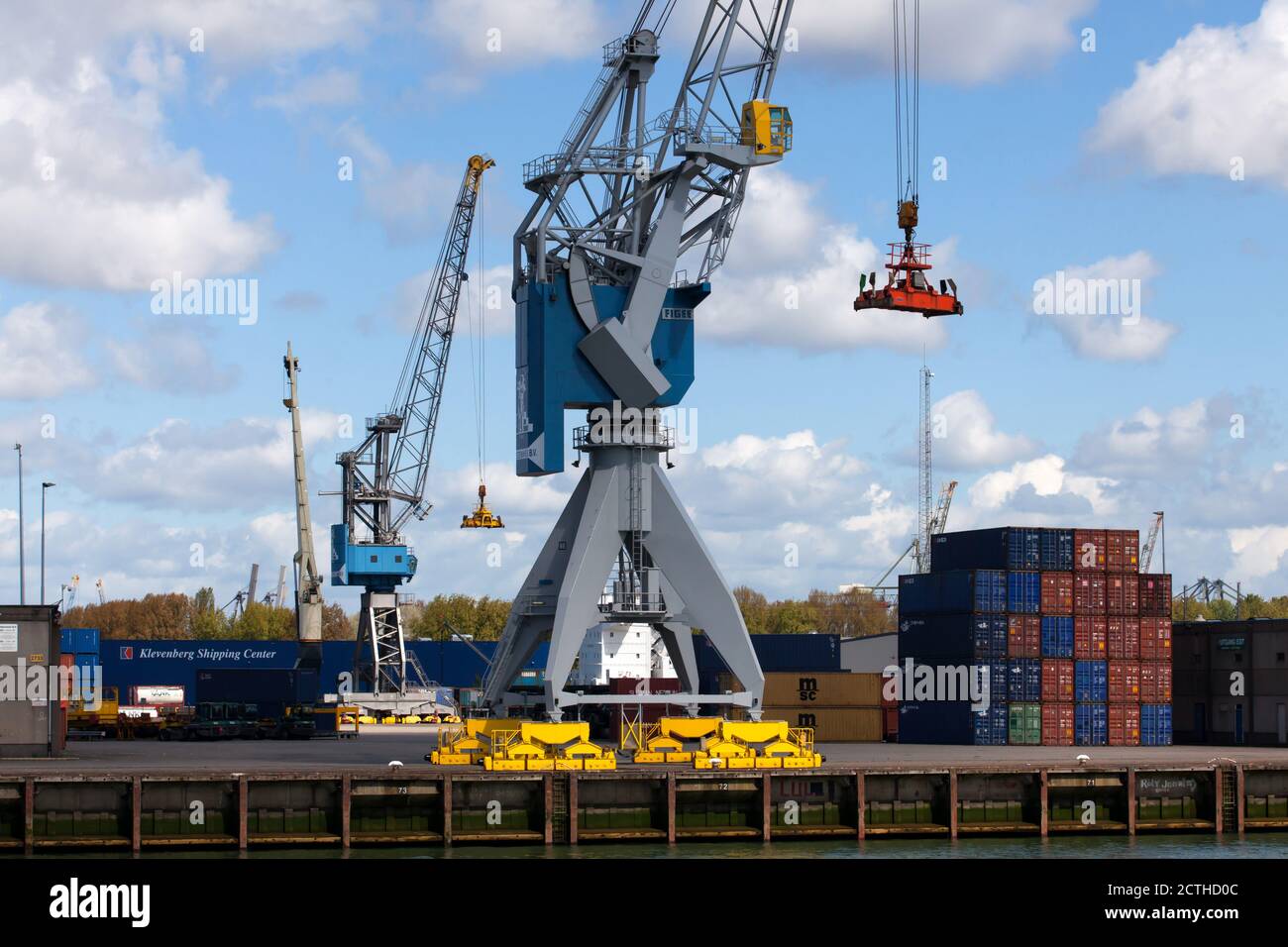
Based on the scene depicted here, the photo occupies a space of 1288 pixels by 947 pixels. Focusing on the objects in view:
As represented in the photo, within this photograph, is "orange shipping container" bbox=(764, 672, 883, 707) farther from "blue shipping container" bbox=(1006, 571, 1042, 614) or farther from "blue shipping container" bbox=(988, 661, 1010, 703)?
"blue shipping container" bbox=(1006, 571, 1042, 614)

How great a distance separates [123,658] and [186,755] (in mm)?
85886

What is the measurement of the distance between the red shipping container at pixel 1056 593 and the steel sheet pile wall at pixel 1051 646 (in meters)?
0.04

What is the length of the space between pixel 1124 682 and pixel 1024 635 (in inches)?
191

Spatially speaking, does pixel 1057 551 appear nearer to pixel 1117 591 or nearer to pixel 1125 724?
pixel 1117 591

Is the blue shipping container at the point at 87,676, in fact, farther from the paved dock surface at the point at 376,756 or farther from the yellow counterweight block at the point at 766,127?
the yellow counterweight block at the point at 766,127

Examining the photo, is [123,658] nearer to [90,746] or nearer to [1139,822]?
[90,746]

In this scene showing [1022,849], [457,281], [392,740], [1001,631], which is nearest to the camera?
[1022,849]

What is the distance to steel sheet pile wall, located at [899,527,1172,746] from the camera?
254 ft

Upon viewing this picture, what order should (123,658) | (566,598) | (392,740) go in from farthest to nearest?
(123,658) → (392,740) → (566,598)

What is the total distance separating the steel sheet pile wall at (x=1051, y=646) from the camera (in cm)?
7744

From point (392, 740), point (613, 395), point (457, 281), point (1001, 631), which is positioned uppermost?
point (457, 281)

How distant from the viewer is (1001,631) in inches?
3056

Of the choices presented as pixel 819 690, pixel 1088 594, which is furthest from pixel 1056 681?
pixel 819 690
